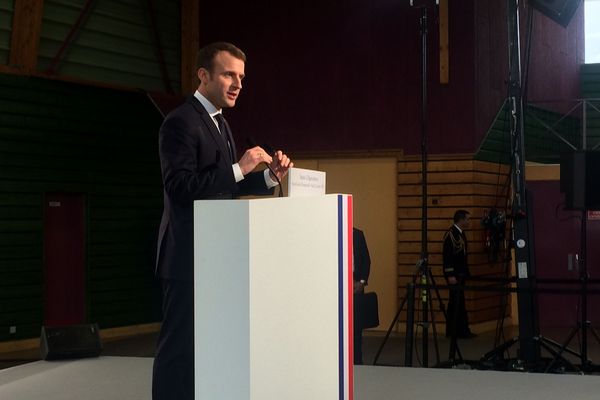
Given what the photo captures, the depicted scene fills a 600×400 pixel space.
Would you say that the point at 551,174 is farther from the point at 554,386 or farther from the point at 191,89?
the point at 554,386

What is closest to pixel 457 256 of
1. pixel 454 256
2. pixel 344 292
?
pixel 454 256

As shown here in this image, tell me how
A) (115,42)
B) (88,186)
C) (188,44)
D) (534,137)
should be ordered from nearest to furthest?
(88,186) → (115,42) → (188,44) → (534,137)

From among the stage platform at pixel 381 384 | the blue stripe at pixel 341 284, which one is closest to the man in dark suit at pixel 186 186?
the blue stripe at pixel 341 284

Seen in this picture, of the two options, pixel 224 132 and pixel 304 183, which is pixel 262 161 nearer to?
pixel 304 183

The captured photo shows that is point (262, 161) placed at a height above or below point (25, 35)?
below

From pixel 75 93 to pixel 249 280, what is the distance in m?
9.45

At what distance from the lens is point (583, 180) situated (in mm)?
7598

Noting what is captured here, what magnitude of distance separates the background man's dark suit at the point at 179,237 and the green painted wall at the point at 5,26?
323 inches

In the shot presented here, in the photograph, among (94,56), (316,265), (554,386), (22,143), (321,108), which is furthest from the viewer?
(321,108)

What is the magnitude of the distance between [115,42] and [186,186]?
9543 millimetres

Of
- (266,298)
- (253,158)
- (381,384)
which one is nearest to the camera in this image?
(266,298)

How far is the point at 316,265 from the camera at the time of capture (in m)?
3.36

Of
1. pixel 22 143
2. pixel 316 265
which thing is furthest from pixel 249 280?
pixel 22 143

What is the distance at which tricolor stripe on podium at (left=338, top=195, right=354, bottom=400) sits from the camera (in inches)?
136
